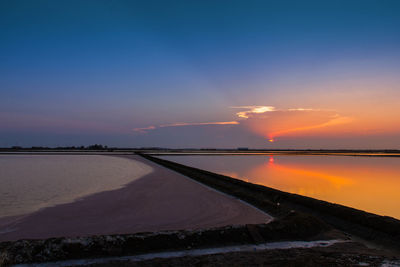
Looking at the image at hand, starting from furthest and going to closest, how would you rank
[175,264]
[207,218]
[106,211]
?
[106,211]
[207,218]
[175,264]

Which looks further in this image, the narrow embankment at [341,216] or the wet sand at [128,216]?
the wet sand at [128,216]

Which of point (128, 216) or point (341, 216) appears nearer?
point (341, 216)

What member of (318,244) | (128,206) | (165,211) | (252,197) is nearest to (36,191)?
(128,206)

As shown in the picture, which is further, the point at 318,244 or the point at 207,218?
the point at 207,218

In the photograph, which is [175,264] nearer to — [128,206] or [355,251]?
[355,251]

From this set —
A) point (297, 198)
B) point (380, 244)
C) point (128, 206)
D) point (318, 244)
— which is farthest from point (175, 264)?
point (297, 198)

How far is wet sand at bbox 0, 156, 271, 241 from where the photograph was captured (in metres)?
6.16

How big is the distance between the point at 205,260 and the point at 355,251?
2572 mm

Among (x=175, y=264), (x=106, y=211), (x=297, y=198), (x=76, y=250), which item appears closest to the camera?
(x=175, y=264)

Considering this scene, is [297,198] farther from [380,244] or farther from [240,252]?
[240,252]

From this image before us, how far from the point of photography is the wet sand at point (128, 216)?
6164 mm

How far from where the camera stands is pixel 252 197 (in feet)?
33.5

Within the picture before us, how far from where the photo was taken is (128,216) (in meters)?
7.46

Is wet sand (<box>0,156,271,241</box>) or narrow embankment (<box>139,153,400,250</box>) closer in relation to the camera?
narrow embankment (<box>139,153,400,250</box>)
